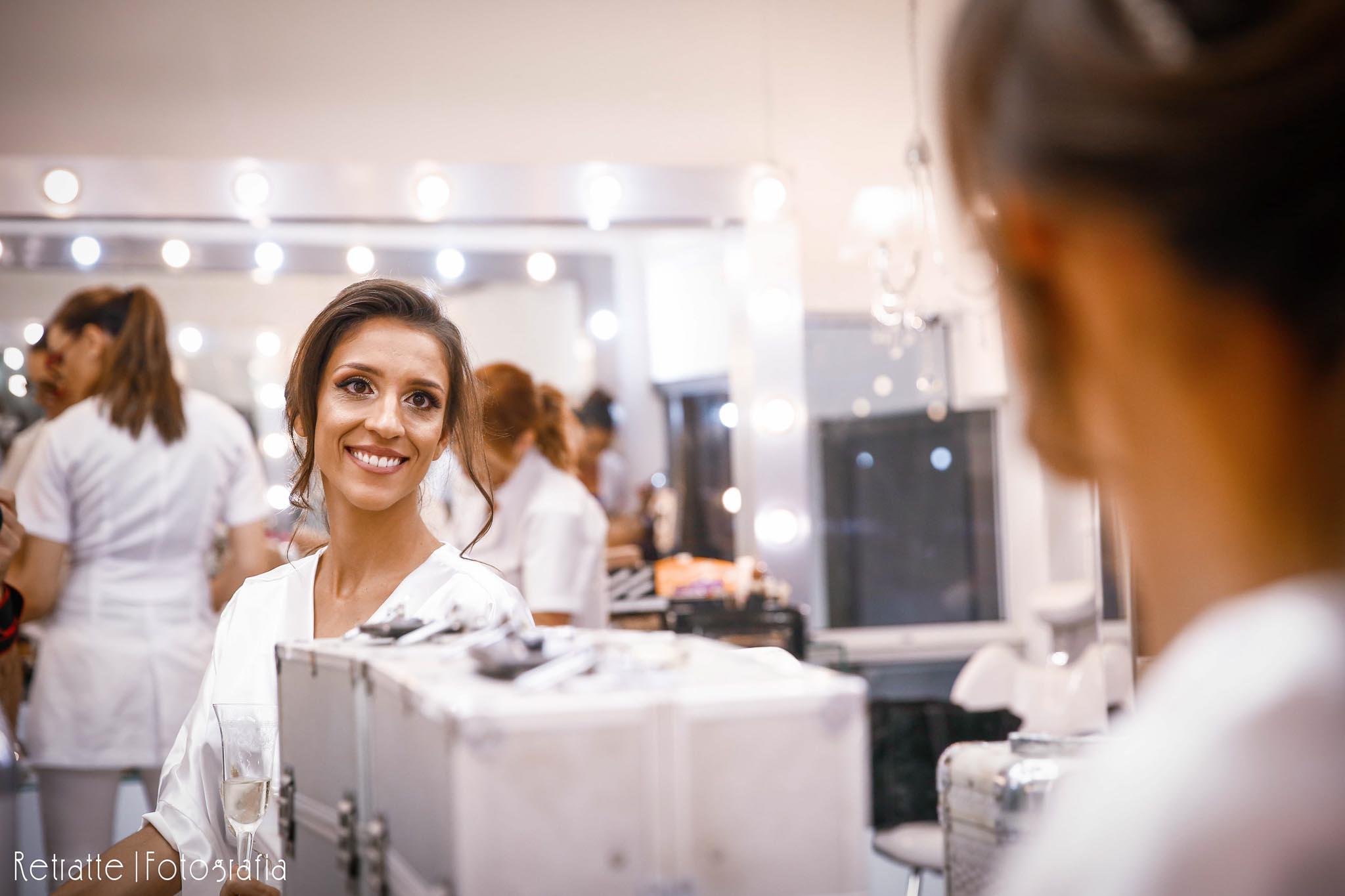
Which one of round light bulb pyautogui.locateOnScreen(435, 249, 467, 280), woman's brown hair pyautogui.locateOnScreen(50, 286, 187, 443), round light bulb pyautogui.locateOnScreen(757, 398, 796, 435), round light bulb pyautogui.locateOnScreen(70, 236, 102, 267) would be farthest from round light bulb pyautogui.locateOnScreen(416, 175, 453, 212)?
round light bulb pyautogui.locateOnScreen(757, 398, 796, 435)

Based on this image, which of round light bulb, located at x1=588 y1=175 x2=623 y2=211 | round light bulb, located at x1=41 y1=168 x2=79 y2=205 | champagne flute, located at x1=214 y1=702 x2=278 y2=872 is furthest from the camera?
round light bulb, located at x1=588 y1=175 x2=623 y2=211

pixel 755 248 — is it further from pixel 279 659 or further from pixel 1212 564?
pixel 1212 564

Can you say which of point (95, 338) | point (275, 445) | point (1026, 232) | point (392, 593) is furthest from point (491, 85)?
point (1026, 232)

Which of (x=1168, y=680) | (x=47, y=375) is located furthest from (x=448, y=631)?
(x=47, y=375)

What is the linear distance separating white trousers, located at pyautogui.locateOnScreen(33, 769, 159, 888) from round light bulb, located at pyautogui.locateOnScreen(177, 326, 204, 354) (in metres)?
0.94

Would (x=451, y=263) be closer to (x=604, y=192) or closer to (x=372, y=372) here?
(x=604, y=192)

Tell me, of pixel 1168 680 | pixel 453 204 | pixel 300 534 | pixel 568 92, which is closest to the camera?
pixel 1168 680

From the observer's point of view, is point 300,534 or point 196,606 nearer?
point 300,534

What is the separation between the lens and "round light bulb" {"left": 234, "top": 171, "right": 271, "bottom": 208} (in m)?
2.76

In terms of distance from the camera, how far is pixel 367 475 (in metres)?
1.06

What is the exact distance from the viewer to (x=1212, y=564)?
37 cm

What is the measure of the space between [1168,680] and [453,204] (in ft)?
8.74

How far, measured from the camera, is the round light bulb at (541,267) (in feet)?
9.22

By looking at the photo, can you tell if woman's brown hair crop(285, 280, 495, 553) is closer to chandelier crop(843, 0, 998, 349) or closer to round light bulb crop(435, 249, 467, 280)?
chandelier crop(843, 0, 998, 349)
